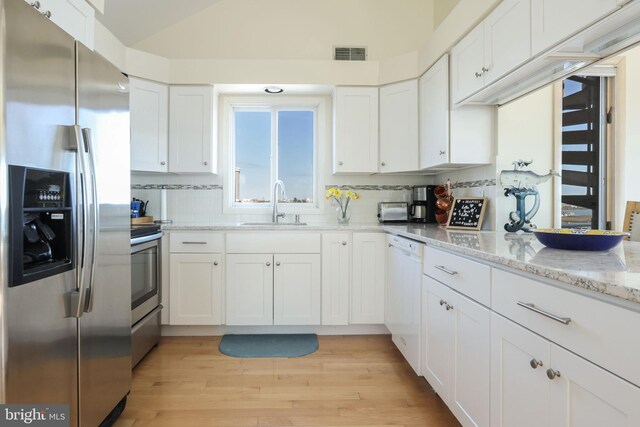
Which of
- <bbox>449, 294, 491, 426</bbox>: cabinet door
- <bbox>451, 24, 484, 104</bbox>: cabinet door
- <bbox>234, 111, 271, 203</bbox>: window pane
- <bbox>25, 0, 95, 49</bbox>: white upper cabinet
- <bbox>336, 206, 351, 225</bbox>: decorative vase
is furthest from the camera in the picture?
<bbox>234, 111, 271, 203</bbox>: window pane

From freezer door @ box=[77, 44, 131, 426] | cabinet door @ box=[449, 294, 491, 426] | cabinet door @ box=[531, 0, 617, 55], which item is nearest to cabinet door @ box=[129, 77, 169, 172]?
freezer door @ box=[77, 44, 131, 426]

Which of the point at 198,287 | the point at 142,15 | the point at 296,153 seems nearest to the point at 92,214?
the point at 198,287

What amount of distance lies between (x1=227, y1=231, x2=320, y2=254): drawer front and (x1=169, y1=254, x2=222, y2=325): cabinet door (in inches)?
7.4

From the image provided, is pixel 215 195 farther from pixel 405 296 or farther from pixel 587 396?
pixel 587 396

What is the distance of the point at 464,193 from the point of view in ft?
9.13

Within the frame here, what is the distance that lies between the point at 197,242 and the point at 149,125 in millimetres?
1100

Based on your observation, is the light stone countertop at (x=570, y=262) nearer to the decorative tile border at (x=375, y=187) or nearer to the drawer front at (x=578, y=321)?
the drawer front at (x=578, y=321)

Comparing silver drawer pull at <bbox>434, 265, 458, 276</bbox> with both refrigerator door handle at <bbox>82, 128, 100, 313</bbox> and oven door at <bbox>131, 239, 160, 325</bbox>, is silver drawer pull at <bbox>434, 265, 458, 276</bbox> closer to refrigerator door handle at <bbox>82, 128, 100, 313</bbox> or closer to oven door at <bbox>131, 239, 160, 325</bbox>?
refrigerator door handle at <bbox>82, 128, 100, 313</bbox>

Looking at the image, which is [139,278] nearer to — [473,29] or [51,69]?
[51,69]

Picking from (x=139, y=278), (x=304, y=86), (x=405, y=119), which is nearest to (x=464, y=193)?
(x=405, y=119)

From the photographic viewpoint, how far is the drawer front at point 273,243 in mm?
2861

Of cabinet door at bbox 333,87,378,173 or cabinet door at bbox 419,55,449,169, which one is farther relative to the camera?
cabinet door at bbox 333,87,378,173

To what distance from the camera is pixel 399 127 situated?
3.03 m

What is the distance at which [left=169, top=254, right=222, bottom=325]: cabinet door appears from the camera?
285 cm
